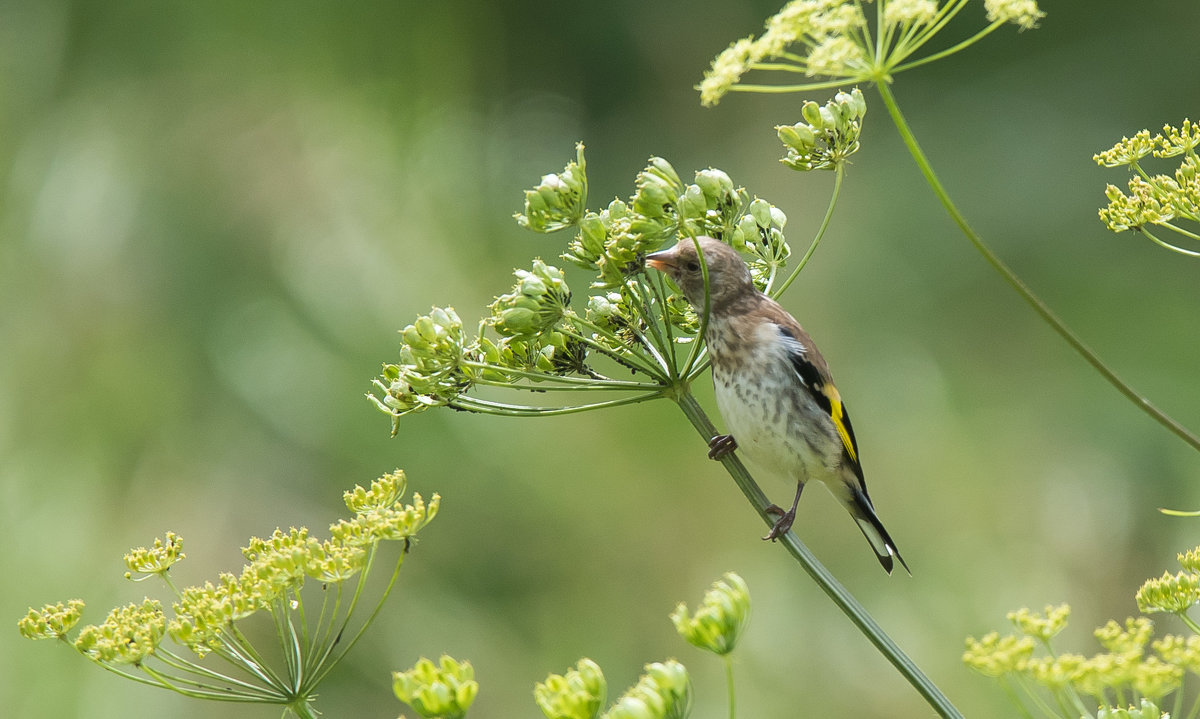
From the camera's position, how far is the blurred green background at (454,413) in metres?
5.80

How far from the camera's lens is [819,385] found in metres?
2.83

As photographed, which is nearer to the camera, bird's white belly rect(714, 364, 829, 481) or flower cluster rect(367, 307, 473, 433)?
flower cluster rect(367, 307, 473, 433)

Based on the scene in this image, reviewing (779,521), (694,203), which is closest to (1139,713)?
(779,521)

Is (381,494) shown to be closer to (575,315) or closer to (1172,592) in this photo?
(575,315)

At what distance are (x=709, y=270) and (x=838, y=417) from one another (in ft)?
1.67

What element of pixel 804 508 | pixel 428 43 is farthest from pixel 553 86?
pixel 804 508

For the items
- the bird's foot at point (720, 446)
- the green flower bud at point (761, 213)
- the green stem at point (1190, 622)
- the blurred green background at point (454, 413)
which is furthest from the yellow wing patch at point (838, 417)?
the blurred green background at point (454, 413)

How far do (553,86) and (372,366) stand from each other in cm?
374

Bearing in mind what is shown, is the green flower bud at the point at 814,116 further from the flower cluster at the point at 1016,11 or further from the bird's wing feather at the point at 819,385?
the bird's wing feather at the point at 819,385

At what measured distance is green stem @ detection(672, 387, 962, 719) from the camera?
4.78 feet

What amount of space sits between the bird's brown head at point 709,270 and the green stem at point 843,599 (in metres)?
0.44

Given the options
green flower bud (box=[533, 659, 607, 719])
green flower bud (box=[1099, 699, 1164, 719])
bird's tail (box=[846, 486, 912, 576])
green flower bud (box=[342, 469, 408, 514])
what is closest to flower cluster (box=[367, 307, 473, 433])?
green flower bud (box=[342, 469, 408, 514])

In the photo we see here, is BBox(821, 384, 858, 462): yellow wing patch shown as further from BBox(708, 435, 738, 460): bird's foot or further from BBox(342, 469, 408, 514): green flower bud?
BBox(342, 469, 408, 514): green flower bud

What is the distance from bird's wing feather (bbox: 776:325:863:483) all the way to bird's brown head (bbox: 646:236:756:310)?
156 millimetres
